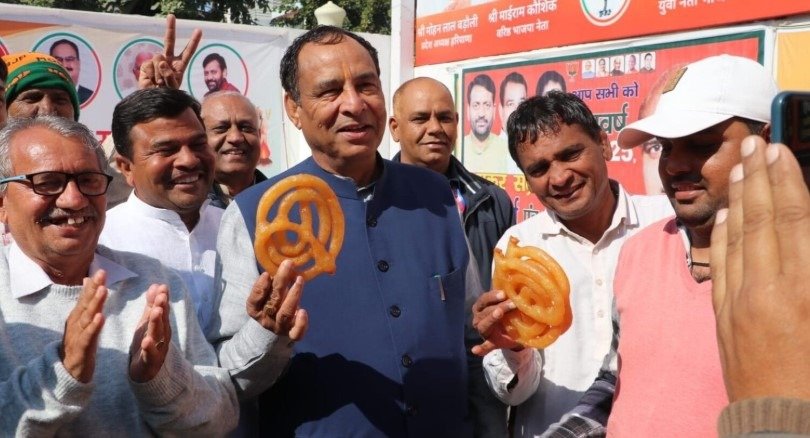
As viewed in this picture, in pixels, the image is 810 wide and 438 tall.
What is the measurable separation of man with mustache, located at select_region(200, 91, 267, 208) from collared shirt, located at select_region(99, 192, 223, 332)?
41.1 inches

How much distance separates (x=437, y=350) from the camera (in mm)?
2494

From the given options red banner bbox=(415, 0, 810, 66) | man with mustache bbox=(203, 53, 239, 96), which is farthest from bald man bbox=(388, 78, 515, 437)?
man with mustache bbox=(203, 53, 239, 96)

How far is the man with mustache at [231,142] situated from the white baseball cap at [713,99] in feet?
9.12

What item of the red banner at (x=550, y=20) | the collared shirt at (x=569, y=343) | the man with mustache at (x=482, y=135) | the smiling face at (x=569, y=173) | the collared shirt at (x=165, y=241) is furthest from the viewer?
the man with mustache at (x=482, y=135)

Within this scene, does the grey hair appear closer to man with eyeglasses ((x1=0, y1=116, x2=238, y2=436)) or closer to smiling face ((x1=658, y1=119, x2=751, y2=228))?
man with eyeglasses ((x1=0, y1=116, x2=238, y2=436))

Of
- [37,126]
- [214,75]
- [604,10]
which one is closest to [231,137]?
[37,126]

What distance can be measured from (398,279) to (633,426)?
0.86 meters

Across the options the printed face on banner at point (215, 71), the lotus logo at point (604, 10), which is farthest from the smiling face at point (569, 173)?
the printed face on banner at point (215, 71)

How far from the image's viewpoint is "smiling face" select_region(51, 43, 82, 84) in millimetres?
8242

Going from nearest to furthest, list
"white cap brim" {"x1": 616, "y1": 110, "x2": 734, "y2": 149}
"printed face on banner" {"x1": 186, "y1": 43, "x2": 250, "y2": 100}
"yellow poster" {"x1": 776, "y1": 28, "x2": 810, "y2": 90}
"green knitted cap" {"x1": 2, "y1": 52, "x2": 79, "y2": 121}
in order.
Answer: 1. "white cap brim" {"x1": 616, "y1": 110, "x2": 734, "y2": 149}
2. "green knitted cap" {"x1": 2, "y1": 52, "x2": 79, "y2": 121}
3. "yellow poster" {"x1": 776, "y1": 28, "x2": 810, "y2": 90}
4. "printed face on banner" {"x1": 186, "y1": 43, "x2": 250, "y2": 100}

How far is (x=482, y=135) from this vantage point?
8258mm

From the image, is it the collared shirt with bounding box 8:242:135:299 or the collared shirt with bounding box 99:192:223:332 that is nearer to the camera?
the collared shirt with bounding box 8:242:135:299

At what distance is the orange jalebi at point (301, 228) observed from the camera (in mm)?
2369

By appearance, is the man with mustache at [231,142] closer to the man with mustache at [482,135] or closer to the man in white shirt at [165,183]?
the man in white shirt at [165,183]
